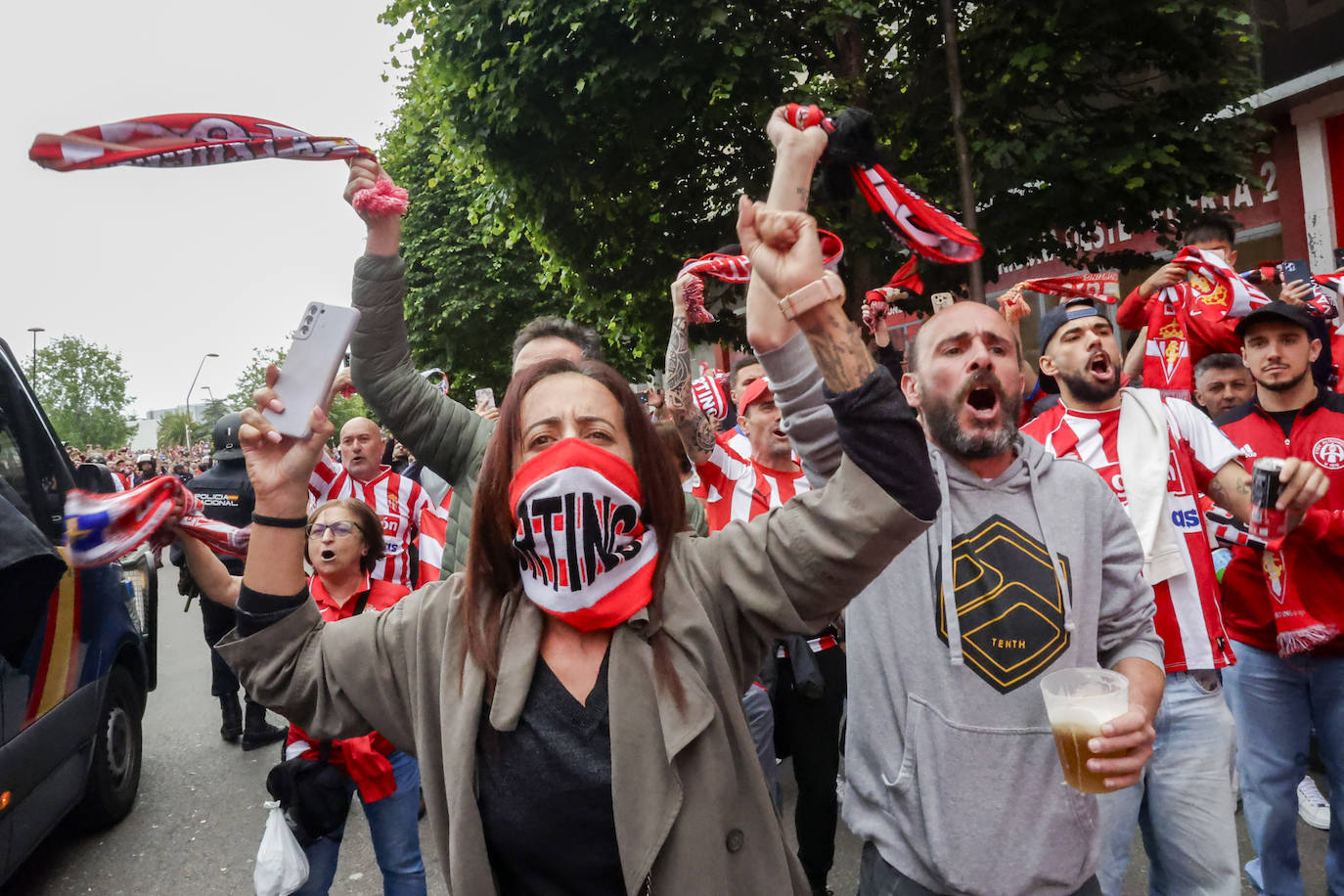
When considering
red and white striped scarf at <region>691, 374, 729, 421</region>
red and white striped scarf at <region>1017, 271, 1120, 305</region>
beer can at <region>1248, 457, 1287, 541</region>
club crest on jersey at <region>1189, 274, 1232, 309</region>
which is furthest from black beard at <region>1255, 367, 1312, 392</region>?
red and white striped scarf at <region>691, 374, 729, 421</region>

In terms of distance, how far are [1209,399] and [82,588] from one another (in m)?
5.88

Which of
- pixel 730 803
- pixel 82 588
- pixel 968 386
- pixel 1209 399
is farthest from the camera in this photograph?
pixel 1209 399

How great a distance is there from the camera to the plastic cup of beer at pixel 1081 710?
179 cm

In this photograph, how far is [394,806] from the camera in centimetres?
338

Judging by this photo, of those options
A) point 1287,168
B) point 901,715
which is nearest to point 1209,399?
point 901,715

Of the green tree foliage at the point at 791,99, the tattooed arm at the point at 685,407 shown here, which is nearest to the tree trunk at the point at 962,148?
the green tree foliage at the point at 791,99

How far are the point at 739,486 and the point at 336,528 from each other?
5.91 ft

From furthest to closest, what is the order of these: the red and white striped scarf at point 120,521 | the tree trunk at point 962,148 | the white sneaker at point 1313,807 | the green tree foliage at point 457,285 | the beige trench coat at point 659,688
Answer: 1. the green tree foliage at point 457,285
2. the tree trunk at point 962,148
3. the white sneaker at point 1313,807
4. the red and white striped scarf at point 120,521
5. the beige trench coat at point 659,688

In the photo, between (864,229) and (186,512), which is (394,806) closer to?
(186,512)

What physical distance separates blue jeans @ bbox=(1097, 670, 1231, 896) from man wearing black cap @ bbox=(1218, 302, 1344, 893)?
682mm

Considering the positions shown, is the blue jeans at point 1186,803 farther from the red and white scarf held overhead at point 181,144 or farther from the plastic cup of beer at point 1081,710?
the red and white scarf held overhead at point 181,144

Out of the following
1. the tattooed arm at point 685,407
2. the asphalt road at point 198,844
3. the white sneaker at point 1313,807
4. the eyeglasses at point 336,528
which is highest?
the tattooed arm at point 685,407

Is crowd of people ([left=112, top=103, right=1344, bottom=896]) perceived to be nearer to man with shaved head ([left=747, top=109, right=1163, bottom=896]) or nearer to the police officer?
man with shaved head ([left=747, top=109, right=1163, bottom=896])

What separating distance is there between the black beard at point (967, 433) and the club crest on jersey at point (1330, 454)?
2085 millimetres
